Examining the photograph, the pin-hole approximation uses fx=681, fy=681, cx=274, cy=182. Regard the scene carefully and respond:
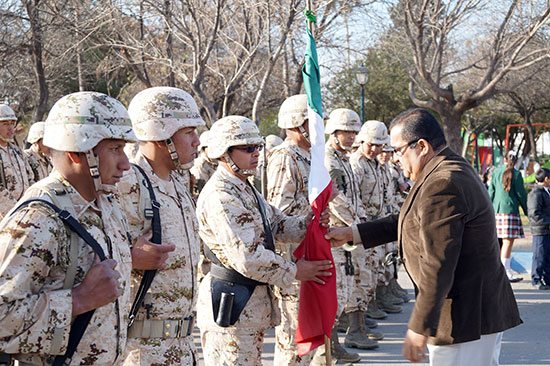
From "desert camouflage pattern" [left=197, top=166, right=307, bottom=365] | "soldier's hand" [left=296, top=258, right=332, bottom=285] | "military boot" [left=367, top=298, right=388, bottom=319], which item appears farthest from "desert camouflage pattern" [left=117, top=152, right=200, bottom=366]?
"military boot" [left=367, top=298, right=388, bottom=319]

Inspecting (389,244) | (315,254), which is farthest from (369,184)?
(315,254)

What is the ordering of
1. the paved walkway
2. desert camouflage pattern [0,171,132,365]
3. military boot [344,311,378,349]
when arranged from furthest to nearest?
military boot [344,311,378,349], the paved walkway, desert camouflage pattern [0,171,132,365]

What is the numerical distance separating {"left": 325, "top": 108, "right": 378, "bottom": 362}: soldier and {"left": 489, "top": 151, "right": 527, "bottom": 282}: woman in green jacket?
4.59 metres

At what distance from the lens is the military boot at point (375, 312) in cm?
951

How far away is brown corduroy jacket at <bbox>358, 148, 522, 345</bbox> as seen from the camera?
3613 millimetres

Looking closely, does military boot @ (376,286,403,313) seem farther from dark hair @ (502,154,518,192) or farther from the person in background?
dark hair @ (502,154,518,192)

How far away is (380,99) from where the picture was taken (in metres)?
35.9

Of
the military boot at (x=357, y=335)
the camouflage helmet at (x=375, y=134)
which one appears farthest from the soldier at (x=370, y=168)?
the military boot at (x=357, y=335)

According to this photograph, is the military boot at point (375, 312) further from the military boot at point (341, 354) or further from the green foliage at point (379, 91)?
the green foliage at point (379, 91)

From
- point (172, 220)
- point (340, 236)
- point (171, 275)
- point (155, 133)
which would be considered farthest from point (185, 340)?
point (340, 236)

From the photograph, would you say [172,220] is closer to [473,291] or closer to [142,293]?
[142,293]

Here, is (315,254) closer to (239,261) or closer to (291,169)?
(239,261)

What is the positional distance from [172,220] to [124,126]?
0.98 metres

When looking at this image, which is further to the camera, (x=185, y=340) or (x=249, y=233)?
(x=249, y=233)
